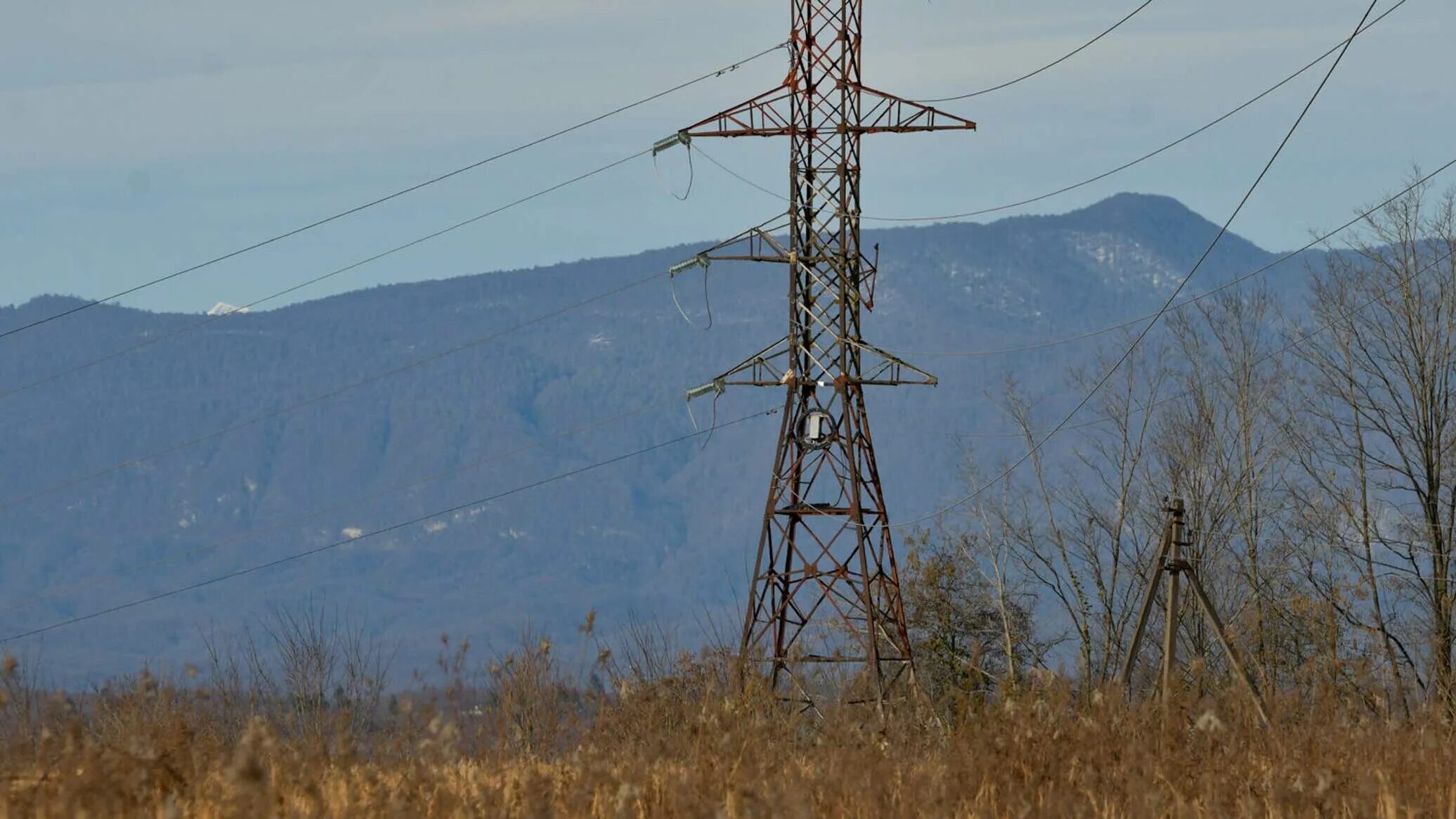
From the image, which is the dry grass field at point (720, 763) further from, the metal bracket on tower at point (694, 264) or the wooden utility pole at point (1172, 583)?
the metal bracket on tower at point (694, 264)

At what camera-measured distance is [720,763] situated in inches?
368

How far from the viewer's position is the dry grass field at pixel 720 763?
759 cm

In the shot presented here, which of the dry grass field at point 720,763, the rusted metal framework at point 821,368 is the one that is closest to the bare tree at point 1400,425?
the rusted metal framework at point 821,368

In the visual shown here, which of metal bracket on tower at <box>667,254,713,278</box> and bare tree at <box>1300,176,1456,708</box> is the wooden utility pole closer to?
metal bracket on tower at <box>667,254,713,278</box>

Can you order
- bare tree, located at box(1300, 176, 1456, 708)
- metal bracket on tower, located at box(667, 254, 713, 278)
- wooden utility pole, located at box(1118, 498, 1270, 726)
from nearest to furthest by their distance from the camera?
wooden utility pole, located at box(1118, 498, 1270, 726), metal bracket on tower, located at box(667, 254, 713, 278), bare tree, located at box(1300, 176, 1456, 708)

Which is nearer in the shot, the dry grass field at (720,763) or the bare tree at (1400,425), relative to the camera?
the dry grass field at (720,763)

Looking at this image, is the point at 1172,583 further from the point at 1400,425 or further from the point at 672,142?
the point at 1400,425

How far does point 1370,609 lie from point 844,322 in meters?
19.7

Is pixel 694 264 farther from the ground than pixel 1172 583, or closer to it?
farther from the ground

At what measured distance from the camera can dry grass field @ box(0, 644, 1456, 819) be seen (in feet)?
24.9

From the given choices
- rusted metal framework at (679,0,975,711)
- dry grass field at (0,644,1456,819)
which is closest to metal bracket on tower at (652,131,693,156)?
rusted metal framework at (679,0,975,711)

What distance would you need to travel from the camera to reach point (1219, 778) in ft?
31.8

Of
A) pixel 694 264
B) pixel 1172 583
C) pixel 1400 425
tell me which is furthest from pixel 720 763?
pixel 1400 425

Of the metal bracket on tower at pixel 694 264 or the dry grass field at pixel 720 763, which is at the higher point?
the metal bracket on tower at pixel 694 264
